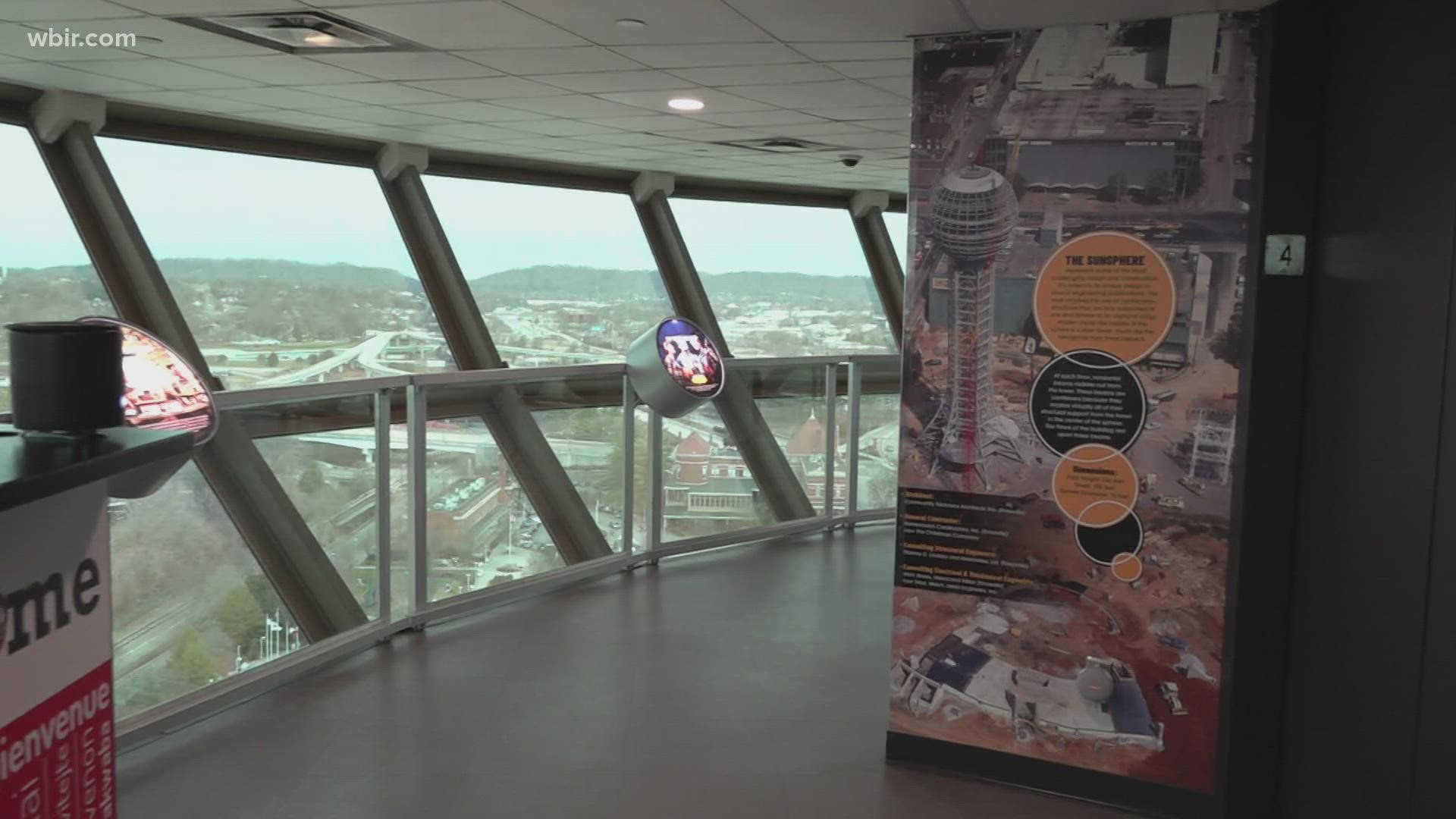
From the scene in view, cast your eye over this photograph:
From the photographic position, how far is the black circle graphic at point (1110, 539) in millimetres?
3539

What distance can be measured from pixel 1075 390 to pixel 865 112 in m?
2.62

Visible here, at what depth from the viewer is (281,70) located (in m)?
4.86

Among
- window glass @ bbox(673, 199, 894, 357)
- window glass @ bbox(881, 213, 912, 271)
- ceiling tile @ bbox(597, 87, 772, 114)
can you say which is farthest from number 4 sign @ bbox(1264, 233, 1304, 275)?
window glass @ bbox(881, 213, 912, 271)

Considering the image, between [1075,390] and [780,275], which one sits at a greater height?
[780,275]

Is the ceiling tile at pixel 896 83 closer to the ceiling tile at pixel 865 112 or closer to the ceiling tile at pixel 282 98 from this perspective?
the ceiling tile at pixel 865 112

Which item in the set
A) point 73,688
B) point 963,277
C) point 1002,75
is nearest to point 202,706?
point 73,688

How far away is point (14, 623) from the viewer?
6.09 feet

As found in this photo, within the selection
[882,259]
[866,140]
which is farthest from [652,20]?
[882,259]

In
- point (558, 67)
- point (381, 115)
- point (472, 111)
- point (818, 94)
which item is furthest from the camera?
point (381, 115)

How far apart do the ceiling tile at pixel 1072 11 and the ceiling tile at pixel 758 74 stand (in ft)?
3.77

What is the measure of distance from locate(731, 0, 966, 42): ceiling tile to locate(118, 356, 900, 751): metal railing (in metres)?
2.26

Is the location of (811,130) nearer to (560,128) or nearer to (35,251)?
(560,128)

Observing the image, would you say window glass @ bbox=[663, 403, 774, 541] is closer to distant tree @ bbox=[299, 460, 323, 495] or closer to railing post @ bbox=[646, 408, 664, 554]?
railing post @ bbox=[646, 408, 664, 554]

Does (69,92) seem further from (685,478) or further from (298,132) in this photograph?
(685,478)
